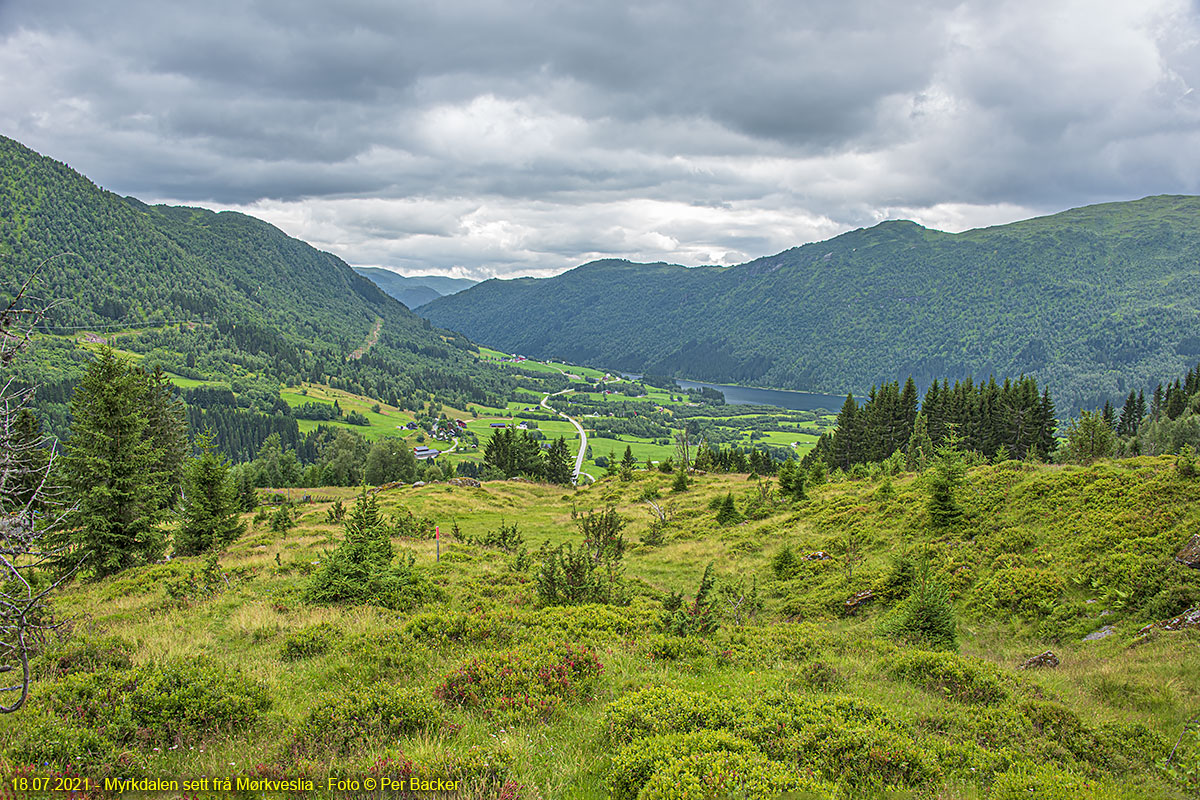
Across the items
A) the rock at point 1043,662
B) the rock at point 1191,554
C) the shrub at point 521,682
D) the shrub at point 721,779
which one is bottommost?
the rock at point 1043,662

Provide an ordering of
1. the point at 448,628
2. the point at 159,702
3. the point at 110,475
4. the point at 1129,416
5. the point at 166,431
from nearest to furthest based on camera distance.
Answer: the point at 159,702, the point at 448,628, the point at 110,475, the point at 166,431, the point at 1129,416

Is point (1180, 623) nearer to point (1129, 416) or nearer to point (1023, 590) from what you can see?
A: point (1023, 590)

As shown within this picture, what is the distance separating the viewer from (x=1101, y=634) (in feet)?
40.3

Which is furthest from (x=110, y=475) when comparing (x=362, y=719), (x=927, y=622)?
(x=927, y=622)

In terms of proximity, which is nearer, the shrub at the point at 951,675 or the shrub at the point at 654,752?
the shrub at the point at 654,752

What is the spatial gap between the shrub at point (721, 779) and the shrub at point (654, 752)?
8.3 inches

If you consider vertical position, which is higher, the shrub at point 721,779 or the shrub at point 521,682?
the shrub at point 721,779

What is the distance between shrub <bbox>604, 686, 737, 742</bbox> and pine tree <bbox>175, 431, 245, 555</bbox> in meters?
25.6

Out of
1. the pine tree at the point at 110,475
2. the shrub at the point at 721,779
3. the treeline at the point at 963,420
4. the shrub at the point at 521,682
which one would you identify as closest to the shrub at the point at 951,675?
the shrub at the point at 721,779

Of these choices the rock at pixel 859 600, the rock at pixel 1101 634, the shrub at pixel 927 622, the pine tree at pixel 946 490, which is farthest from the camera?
the pine tree at pixel 946 490

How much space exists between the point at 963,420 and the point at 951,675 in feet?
208

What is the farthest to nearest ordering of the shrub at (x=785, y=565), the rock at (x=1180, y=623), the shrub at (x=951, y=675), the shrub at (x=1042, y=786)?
the shrub at (x=785, y=565) < the rock at (x=1180, y=623) < the shrub at (x=951, y=675) < the shrub at (x=1042, y=786)

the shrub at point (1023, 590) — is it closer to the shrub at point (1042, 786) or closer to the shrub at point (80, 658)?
the shrub at point (1042, 786)

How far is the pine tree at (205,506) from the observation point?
25.5 meters
